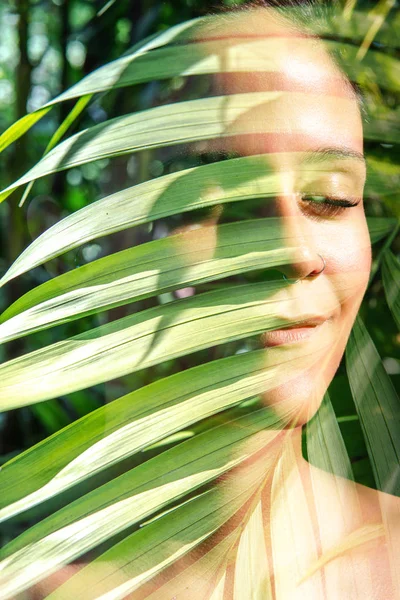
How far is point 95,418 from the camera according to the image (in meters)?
0.39

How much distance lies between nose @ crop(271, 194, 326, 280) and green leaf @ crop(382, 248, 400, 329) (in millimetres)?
89

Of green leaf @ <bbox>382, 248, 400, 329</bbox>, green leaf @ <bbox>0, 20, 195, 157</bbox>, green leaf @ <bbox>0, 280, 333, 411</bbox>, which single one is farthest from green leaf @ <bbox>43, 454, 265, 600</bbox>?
green leaf @ <bbox>0, 20, 195, 157</bbox>

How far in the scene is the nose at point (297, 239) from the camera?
449 millimetres

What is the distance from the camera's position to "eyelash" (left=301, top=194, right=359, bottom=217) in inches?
18.4

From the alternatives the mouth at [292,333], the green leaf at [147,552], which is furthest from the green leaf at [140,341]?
the green leaf at [147,552]

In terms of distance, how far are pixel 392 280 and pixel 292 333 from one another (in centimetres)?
14

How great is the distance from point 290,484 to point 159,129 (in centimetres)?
32

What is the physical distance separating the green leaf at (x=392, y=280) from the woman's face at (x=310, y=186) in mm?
40

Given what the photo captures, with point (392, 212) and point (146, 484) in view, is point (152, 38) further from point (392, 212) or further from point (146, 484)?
point (146, 484)

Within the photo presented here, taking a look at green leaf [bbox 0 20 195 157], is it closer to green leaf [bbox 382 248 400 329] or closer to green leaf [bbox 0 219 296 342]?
green leaf [bbox 0 219 296 342]

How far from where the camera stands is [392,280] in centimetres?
53

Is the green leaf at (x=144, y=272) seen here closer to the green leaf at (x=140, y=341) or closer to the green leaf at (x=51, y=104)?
the green leaf at (x=140, y=341)

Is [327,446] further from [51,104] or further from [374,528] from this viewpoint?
[51,104]

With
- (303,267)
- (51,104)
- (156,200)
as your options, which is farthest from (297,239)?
(51,104)
